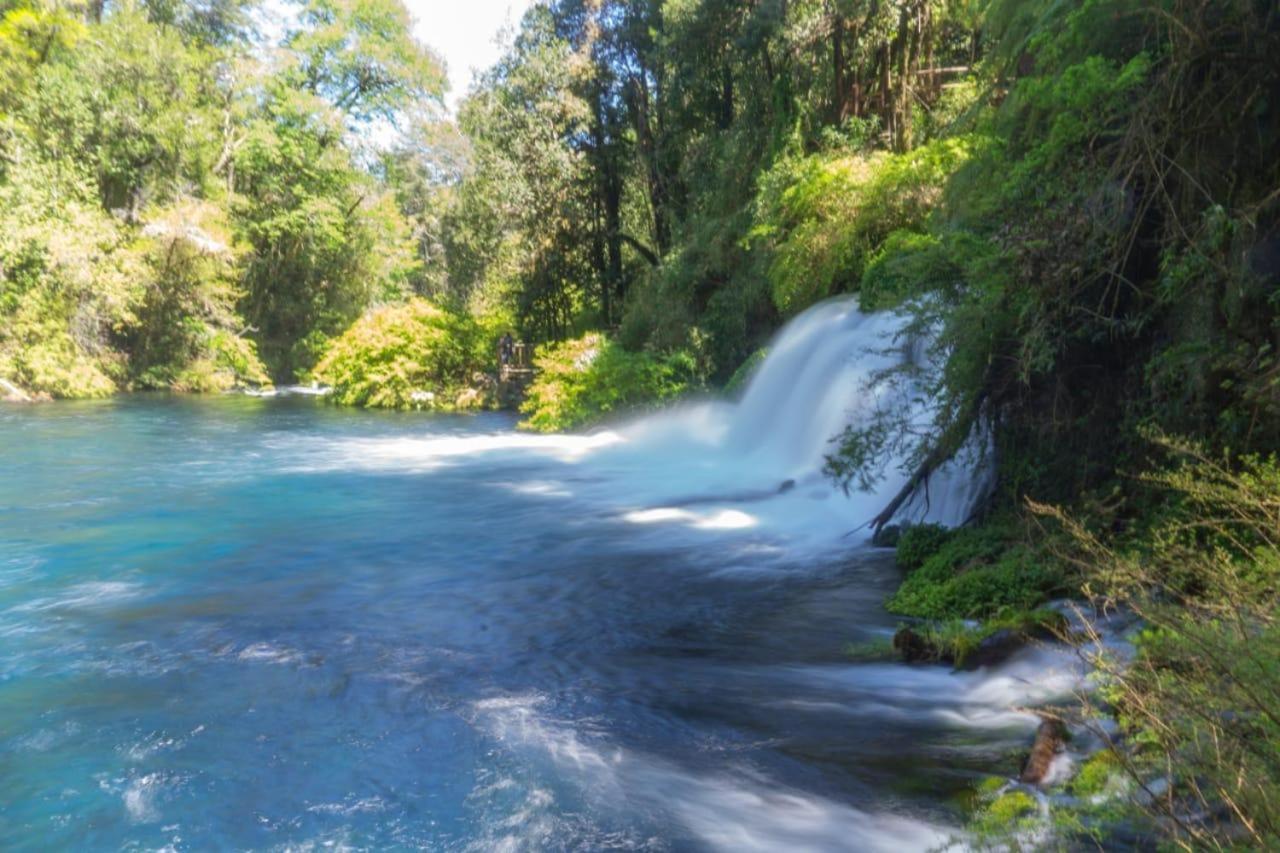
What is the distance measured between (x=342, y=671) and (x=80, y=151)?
28.4m

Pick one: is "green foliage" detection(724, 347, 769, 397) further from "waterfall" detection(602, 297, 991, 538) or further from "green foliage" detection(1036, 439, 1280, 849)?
"green foliage" detection(1036, 439, 1280, 849)

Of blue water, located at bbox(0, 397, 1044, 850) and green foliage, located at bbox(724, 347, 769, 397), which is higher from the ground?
green foliage, located at bbox(724, 347, 769, 397)

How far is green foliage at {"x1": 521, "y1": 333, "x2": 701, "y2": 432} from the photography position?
18672 mm

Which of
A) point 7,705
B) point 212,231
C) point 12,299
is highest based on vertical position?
point 212,231

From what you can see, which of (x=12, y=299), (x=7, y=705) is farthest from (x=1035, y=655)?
(x=12, y=299)

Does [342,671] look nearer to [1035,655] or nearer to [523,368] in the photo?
[1035,655]

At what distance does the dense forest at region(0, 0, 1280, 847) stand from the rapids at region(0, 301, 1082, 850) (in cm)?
68

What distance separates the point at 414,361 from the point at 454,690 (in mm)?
22602

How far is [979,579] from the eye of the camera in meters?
6.72

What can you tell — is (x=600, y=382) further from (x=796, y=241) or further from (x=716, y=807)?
(x=716, y=807)

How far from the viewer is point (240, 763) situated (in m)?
5.03

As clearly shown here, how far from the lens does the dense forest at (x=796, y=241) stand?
17.2 ft

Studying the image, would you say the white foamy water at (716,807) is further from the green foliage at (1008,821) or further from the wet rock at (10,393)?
the wet rock at (10,393)

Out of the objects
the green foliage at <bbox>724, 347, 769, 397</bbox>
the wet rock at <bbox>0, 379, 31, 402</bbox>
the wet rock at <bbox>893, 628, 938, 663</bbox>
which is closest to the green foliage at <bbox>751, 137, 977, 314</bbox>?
the green foliage at <bbox>724, 347, 769, 397</bbox>
